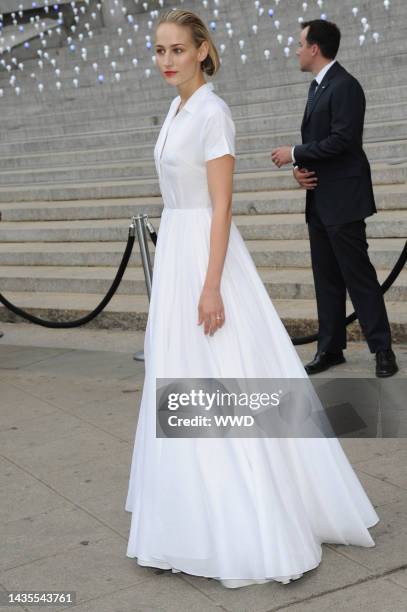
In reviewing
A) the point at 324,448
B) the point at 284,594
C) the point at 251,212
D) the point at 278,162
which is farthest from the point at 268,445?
the point at 251,212

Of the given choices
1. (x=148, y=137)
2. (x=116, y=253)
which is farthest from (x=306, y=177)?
(x=148, y=137)

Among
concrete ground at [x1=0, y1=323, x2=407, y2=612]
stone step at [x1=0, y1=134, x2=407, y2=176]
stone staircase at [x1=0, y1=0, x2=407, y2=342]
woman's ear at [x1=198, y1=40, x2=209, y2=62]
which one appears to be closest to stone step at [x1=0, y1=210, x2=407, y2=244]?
stone staircase at [x1=0, y1=0, x2=407, y2=342]

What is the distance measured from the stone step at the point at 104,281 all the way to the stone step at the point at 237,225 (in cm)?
49

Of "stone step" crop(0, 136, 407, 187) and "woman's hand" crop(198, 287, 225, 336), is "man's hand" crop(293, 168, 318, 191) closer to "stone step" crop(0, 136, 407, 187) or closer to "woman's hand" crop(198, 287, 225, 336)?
"woman's hand" crop(198, 287, 225, 336)

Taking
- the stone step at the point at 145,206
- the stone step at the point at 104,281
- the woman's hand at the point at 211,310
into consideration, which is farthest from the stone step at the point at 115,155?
the woman's hand at the point at 211,310

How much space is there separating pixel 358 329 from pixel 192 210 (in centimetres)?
338

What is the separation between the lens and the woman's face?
333 cm

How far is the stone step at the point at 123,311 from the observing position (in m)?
6.63

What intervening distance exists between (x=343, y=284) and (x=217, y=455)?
280 centimetres

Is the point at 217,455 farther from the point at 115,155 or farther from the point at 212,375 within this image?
the point at 115,155

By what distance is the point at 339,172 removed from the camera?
559cm

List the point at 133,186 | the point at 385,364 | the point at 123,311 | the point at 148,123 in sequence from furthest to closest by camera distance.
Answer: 1. the point at 148,123
2. the point at 133,186
3. the point at 123,311
4. the point at 385,364

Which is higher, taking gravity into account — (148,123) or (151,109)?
(151,109)

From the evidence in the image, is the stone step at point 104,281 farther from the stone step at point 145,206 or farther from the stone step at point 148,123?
the stone step at point 148,123
